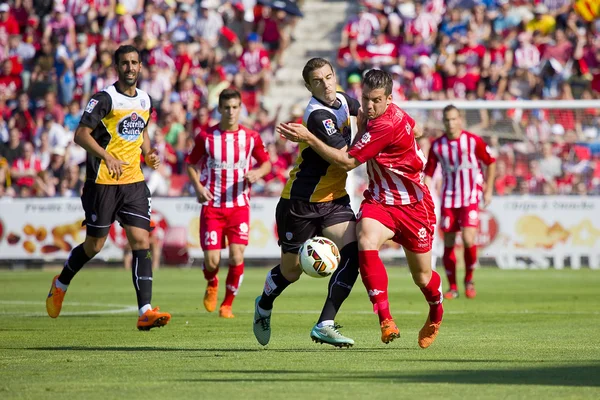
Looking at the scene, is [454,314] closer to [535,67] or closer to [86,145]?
[86,145]

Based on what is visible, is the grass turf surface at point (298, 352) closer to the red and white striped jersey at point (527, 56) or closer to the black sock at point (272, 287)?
the black sock at point (272, 287)

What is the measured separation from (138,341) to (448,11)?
65.4ft

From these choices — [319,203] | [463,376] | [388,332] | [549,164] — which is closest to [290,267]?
[319,203]

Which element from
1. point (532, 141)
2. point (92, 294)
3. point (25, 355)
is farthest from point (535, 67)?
point (25, 355)

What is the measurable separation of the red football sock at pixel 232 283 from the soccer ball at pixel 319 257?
3946 mm

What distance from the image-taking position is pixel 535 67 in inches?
1034

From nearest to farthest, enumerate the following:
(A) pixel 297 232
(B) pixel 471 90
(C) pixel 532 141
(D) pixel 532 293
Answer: (A) pixel 297 232 < (D) pixel 532 293 < (C) pixel 532 141 < (B) pixel 471 90

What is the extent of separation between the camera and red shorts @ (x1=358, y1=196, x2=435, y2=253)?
866 cm

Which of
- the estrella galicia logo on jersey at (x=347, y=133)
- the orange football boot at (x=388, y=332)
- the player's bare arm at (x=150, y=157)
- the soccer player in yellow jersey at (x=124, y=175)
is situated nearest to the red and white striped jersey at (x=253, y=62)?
the player's bare arm at (x=150, y=157)

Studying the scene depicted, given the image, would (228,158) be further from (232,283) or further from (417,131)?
(417,131)

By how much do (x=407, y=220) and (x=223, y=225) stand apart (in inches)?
183

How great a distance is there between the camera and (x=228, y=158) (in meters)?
13.1

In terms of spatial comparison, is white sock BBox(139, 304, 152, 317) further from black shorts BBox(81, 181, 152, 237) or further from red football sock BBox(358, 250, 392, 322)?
red football sock BBox(358, 250, 392, 322)

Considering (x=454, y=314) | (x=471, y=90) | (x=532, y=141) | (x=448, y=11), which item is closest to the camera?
(x=454, y=314)
